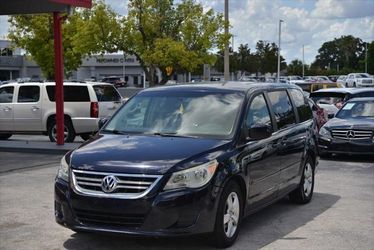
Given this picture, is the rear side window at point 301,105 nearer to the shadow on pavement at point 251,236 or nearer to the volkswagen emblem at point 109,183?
the shadow on pavement at point 251,236

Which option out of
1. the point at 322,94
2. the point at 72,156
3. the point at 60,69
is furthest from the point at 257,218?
the point at 322,94

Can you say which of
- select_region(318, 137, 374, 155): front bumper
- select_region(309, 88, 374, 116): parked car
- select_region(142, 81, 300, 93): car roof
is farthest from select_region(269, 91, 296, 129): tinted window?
select_region(309, 88, 374, 116): parked car

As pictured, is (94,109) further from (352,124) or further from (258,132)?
(258,132)

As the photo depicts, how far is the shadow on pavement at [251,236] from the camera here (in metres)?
6.19

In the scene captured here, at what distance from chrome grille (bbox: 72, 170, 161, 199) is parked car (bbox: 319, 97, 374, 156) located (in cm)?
870

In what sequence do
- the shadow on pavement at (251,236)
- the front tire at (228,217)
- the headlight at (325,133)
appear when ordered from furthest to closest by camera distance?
the headlight at (325,133) < the shadow on pavement at (251,236) < the front tire at (228,217)

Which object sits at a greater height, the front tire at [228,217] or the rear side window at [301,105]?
the rear side window at [301,105]

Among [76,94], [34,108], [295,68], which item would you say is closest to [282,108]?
[76,94]

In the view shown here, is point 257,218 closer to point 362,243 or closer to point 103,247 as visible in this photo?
point 362,243

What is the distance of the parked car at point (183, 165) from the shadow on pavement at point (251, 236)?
265 mm

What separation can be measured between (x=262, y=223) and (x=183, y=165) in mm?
2010

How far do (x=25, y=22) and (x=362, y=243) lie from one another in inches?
1128

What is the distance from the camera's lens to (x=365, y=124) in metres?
13.4

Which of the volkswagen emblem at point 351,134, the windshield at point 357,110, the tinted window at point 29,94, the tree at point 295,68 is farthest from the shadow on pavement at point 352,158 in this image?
the tree at point 295,68
